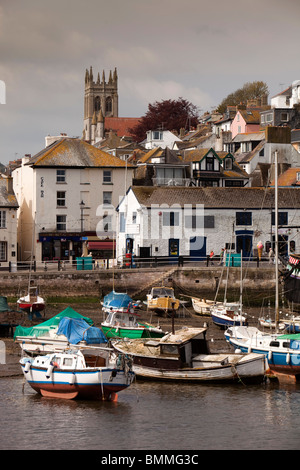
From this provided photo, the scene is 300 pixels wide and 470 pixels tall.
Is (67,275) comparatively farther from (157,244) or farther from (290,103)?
(290,103)

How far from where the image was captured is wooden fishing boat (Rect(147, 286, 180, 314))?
52.4m

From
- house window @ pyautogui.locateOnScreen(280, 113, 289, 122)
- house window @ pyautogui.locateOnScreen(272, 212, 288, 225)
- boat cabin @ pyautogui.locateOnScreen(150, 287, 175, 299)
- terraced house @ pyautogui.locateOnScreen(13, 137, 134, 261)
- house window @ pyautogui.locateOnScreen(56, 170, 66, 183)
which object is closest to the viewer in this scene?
boat cabin @ pyautogui.locateOnScreen(150, 287, 175, 299)

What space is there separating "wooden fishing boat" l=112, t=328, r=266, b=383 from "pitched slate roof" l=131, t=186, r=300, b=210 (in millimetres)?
26237

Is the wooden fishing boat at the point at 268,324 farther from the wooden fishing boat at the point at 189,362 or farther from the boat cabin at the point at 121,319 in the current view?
the wooden fishing boat at the point at 189,362

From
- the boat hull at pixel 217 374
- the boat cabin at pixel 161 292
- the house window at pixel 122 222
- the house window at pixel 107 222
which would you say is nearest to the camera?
the boat hull at pixel 217 374

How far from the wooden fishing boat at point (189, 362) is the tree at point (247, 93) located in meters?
101

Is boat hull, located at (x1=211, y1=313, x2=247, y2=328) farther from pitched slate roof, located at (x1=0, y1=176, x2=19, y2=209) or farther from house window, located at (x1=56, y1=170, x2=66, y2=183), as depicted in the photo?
house window, located at (x1=56, y1=170, x2=66, y2=183)

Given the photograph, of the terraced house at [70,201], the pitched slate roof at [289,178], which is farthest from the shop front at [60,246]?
the pitched slate roof at [289,178]

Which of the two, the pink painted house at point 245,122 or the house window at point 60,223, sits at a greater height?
the pink painted house at point 245,122

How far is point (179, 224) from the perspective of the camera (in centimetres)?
6294

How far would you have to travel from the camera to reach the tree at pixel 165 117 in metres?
127

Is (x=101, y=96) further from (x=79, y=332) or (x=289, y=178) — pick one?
(x=79, y=332)

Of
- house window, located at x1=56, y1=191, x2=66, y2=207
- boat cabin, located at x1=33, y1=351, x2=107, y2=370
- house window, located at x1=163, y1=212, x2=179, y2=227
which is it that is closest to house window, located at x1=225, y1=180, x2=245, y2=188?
house window, located at x1=163, y1=212, x2=179, y2=227

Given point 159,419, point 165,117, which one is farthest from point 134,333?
point 165,117
